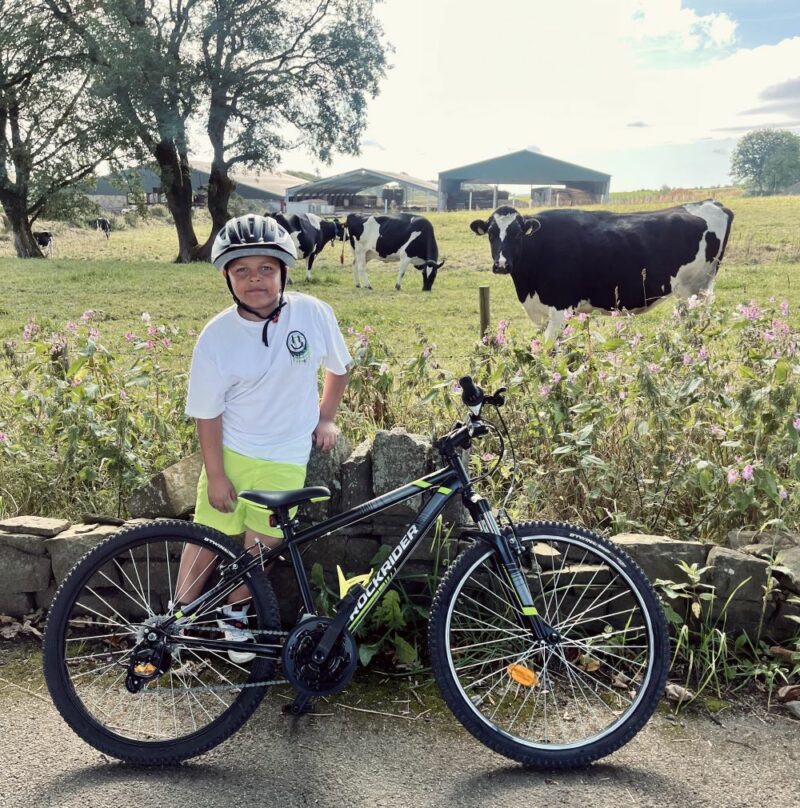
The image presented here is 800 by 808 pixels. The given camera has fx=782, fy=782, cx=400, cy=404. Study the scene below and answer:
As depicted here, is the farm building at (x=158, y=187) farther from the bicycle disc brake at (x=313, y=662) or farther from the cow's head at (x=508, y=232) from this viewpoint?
the bicycle disc brake at (x=313, y=662)

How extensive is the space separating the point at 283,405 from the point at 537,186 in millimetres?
8394

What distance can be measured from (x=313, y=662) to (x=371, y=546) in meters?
0.76

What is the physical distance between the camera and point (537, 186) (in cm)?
1034

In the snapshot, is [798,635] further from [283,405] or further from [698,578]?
[283,405]

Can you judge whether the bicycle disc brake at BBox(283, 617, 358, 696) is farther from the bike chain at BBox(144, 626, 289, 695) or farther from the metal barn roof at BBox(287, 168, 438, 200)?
the metal barn roof at BBox(287, 168, 438, 200)

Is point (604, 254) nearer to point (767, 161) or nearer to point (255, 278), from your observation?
point (767, 161)

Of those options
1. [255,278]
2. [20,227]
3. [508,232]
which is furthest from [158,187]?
[255,278]

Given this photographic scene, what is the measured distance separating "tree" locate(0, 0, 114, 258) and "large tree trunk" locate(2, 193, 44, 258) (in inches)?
19.3

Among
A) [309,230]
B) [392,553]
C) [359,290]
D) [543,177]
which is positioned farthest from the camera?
[309,230]

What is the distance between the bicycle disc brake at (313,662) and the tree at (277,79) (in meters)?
9.52

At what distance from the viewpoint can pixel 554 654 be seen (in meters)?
2.78

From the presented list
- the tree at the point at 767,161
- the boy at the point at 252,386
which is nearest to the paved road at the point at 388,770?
the boy at the point at 252,386

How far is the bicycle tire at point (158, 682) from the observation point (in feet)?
8.43

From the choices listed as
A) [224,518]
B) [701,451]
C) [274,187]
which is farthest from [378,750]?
[274,187]
